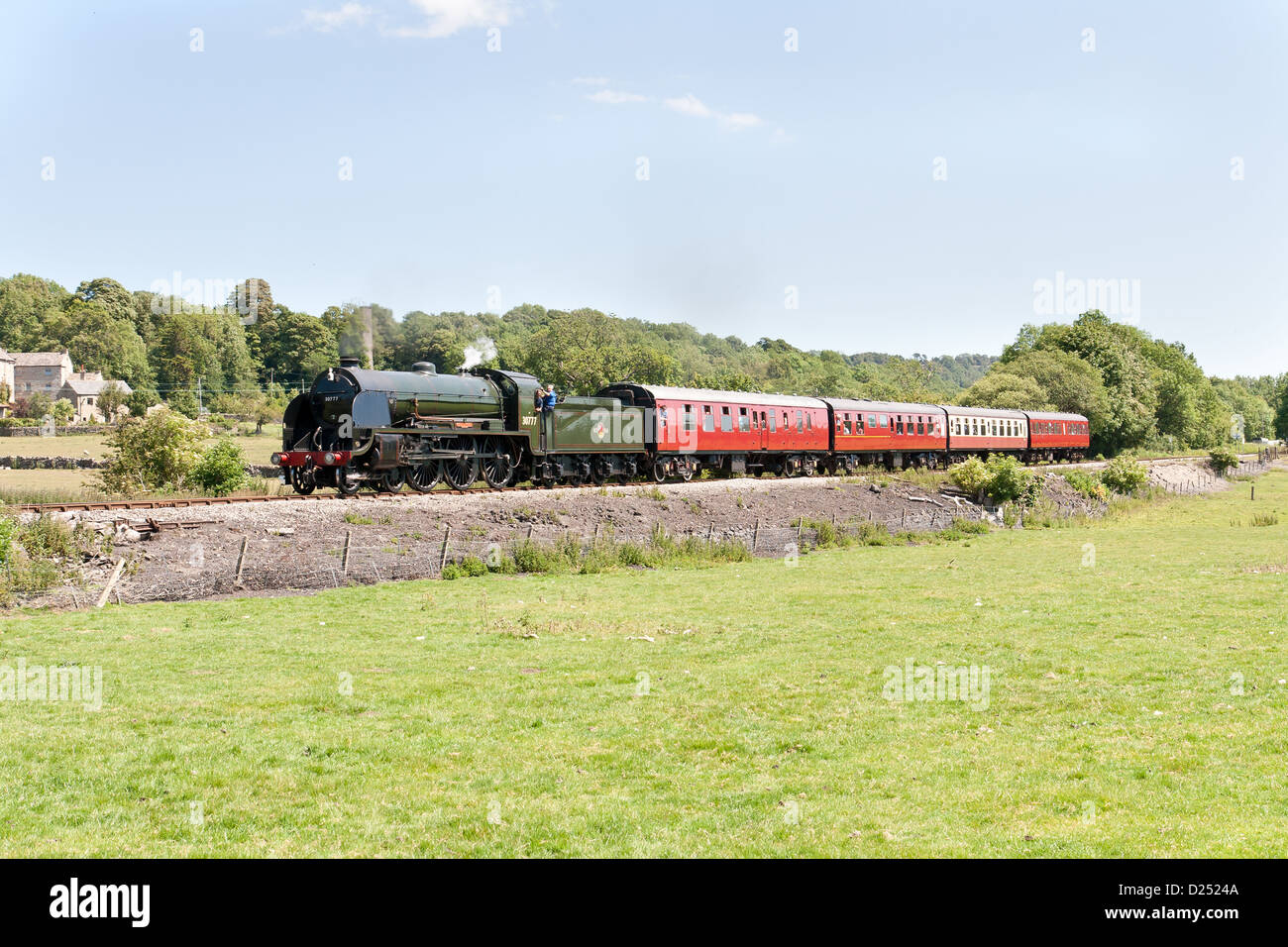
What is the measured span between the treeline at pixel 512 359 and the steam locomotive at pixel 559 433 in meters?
32.3

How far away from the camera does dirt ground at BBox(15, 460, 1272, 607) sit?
2244 cm

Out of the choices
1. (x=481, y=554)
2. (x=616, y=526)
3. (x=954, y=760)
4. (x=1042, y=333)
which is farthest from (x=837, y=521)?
(x=1042, y=333)

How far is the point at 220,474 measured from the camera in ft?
108

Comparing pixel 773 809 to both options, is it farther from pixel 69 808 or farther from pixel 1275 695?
pixel 1275 695

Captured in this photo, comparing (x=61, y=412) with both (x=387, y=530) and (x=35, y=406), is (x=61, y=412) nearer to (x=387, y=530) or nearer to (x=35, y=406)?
(x=35, y=406)

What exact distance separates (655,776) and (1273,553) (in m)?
32.0

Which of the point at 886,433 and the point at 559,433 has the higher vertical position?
the point at 559,433

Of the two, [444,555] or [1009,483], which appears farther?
[1009,483]

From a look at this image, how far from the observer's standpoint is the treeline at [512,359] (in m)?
94.3

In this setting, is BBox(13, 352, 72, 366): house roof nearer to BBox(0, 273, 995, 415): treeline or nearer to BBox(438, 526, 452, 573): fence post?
BBox(0, 273, 995, 415): treeline

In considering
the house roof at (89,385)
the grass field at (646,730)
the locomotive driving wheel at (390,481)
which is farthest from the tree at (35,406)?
the grass field at (646,730)

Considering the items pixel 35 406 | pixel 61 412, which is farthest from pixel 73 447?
pixel 35 406

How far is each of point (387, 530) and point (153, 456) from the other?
13631 millimetres

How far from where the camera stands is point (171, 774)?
34.2 feet
